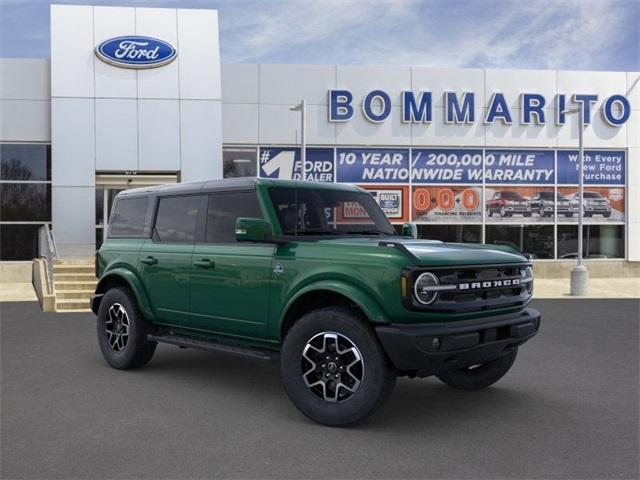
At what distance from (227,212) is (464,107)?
15.2 m

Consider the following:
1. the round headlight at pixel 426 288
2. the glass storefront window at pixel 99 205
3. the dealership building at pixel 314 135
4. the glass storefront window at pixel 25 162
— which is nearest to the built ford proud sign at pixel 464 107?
the dealership building at pixel 314 135

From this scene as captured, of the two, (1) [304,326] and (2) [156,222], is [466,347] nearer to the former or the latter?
(1) [304,326]

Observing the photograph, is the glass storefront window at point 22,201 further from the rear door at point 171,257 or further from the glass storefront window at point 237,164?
the rear door at point 171,257

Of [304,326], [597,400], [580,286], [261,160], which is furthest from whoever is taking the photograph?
[261,160]

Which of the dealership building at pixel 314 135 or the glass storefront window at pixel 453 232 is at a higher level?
the dealership building at pixel 314 135

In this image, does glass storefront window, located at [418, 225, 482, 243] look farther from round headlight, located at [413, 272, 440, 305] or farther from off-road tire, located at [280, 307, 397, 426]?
round headlight, located at [413, 272, 440, 305]

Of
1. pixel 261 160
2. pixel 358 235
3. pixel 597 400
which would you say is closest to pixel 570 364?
pixel 597 400

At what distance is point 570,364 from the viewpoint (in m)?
7.57

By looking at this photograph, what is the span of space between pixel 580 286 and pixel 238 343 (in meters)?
12.7

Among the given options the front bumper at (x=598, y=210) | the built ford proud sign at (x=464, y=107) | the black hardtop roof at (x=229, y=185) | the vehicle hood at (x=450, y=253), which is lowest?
the vehicle hood at (x=450, y=253)

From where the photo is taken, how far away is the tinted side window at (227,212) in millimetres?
5945

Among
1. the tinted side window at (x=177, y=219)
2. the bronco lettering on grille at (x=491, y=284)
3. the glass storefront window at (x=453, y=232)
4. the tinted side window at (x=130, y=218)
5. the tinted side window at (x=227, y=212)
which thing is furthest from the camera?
the glass storefront window at (x=453, y=232)

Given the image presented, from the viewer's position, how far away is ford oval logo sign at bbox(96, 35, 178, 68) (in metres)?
17.9

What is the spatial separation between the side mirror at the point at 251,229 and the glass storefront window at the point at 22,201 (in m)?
15.6
